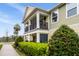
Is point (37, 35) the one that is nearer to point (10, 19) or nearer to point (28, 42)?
point (28, 42)

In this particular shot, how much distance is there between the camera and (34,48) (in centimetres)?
913

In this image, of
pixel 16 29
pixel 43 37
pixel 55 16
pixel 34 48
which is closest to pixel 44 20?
pixel 55 16

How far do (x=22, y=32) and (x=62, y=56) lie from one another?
126 inches

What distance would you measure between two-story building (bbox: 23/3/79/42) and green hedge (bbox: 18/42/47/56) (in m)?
0.50

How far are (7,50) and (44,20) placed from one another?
3.29 metres

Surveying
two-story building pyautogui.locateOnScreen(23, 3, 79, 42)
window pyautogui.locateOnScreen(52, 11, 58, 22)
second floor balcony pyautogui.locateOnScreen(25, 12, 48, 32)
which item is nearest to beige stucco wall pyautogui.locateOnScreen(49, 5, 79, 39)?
two-story building pyautogui.locateOnScreen(23, 3, 79, 42)

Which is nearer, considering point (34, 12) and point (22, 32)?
point (22, 32)

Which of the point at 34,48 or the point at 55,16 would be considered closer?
the point at 34,48

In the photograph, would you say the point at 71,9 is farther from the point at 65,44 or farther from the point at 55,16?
the point at 65,44

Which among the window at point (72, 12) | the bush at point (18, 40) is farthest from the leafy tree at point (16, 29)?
the window at point (72, 12)

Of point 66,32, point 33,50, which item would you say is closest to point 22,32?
point 33,50

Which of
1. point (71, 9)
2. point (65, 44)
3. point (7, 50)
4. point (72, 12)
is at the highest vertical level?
point (71, 9)

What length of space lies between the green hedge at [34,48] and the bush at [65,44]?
2.74 feet

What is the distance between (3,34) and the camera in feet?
30.8
